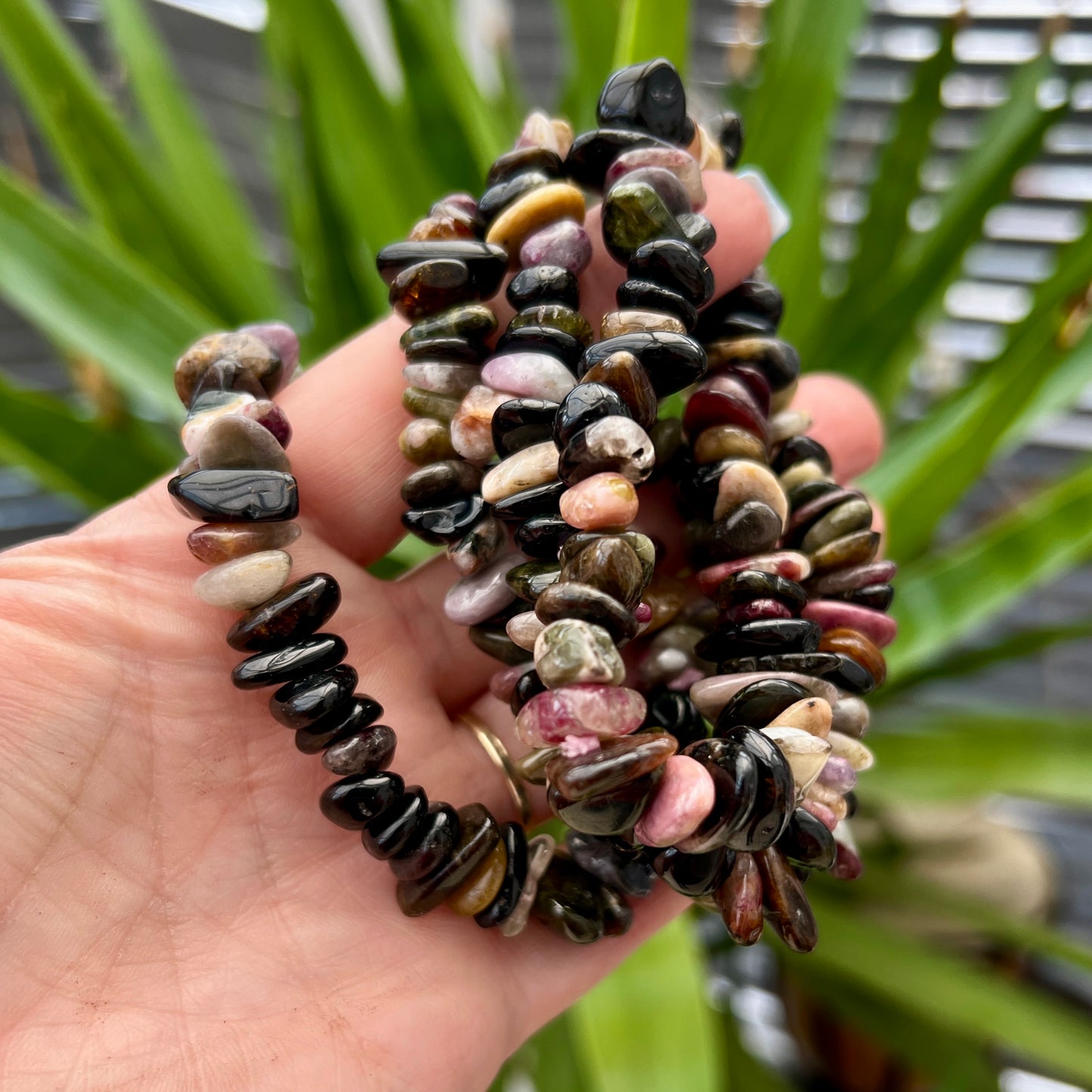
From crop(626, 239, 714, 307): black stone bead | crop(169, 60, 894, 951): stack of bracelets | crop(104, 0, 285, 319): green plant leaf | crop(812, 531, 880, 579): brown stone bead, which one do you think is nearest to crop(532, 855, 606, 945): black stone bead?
crop(169, 60, 894, 951): stack of bracelets

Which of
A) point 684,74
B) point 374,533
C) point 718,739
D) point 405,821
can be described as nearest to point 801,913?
point 718,739

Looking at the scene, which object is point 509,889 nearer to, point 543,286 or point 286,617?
point 286,617

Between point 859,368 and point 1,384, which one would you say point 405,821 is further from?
point 859,368

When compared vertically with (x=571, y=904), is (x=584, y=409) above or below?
above

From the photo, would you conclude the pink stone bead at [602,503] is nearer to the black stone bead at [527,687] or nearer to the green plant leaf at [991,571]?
the black stone bead at [527,687]

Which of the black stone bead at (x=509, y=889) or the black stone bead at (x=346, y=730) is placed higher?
the black stone bead at (x=346, y=730)

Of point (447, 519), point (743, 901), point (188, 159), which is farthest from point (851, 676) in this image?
point (188, 159)

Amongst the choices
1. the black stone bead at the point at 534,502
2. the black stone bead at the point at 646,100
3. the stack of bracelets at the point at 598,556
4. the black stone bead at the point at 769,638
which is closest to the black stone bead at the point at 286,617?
the stack of bracelets at the point at 598,556

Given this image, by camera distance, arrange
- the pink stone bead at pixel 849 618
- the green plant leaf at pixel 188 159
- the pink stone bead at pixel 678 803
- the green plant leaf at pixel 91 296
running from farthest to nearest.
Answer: the green plant leaf at pixel 188 159 → the green plant leaf at pixel 91 296 → the pink stone bead at pixel 849 618 → the pink stone bead at pixel 678 803
